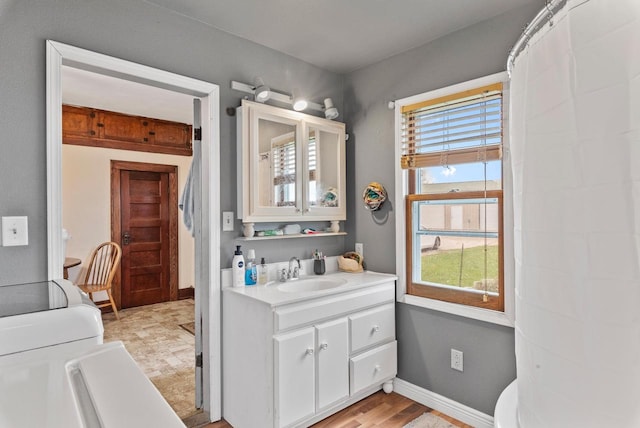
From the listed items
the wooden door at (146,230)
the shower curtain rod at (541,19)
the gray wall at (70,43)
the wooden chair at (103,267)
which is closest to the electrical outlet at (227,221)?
the gray wall at (70,43)

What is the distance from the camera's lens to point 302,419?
193 cm

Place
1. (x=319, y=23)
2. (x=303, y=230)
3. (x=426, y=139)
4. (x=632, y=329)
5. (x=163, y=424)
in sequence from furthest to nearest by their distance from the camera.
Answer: (x=303, y=230) → (x=426, y=139) → (x=319, y=23) → (x=632, y=329) → (x=163, y=424)

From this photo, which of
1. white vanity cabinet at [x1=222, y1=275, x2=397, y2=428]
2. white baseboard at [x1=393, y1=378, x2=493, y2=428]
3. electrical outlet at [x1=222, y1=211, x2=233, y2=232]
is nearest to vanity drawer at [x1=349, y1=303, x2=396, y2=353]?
white vanity cabinet at [x1=222, y1=275, x2=397, y2=428]

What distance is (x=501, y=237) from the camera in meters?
2.06

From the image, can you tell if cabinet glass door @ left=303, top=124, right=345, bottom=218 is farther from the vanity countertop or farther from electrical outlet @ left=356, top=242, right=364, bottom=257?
the vanity countertop

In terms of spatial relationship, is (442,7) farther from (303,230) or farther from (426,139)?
(303,230)

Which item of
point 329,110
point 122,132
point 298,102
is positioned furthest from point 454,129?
point 122,132

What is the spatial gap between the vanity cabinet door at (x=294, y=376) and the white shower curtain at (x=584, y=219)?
1.21 m

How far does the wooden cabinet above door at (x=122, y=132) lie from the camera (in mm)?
4023

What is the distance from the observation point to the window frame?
6.56ft

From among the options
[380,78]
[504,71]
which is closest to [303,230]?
[380,78]

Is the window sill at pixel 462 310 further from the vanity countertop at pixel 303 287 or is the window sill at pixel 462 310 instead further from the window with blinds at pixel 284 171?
the window with blinds at pixel 284 171

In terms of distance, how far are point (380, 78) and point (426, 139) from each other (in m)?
0.64

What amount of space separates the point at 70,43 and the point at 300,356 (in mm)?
1917
